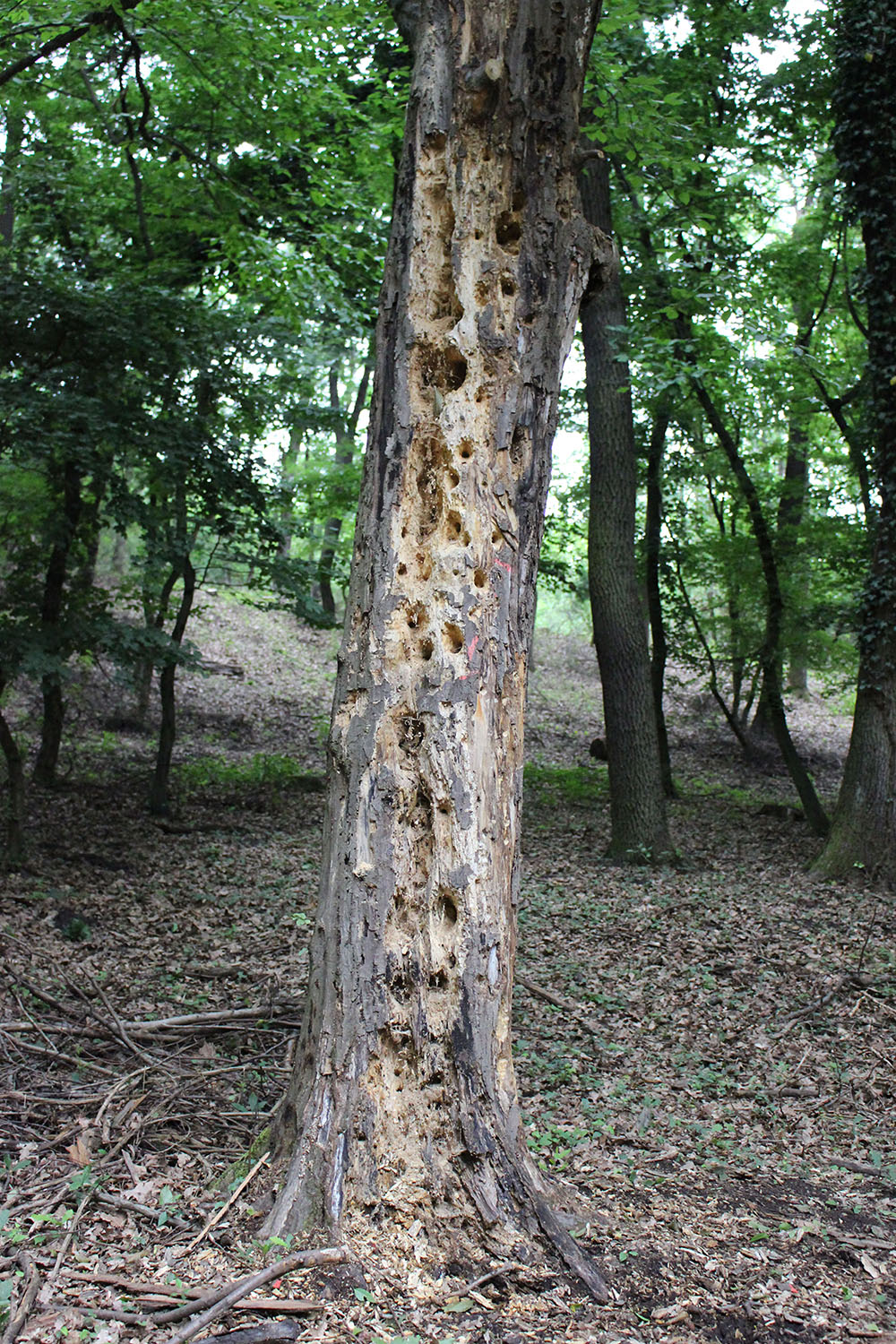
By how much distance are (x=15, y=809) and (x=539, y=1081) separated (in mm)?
5081

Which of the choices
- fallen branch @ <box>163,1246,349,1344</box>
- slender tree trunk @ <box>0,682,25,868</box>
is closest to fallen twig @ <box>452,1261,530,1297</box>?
fallen branch @ <box>163,1246,349,1344</box>

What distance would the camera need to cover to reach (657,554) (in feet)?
42.0

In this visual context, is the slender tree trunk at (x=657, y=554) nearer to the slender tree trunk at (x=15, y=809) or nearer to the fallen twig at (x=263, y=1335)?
the slender tree trunk at (x=15, y=809)

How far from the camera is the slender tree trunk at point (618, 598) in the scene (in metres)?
9.23

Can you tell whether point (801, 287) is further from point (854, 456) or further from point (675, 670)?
point (675, 670)

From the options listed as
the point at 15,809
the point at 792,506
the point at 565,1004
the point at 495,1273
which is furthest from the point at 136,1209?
the point at 792,506

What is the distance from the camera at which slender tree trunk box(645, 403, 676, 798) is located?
483 inches

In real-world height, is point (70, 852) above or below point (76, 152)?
below

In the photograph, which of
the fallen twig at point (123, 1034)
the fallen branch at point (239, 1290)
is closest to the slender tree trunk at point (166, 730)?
the fallen twig at point (123, 1034)

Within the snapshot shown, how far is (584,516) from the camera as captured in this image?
53.3 feet

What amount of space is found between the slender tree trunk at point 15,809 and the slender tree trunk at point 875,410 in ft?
22.6

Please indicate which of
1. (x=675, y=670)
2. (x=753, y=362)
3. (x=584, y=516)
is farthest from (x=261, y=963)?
(x=675, y=670)

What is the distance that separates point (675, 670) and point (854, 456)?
1261 centimetres

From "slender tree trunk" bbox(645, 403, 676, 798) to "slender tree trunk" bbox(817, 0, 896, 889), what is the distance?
3.68 m
